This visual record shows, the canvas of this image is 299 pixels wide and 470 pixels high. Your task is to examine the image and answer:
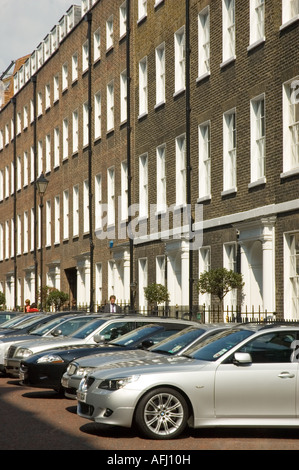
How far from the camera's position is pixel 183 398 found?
12875 millimetres

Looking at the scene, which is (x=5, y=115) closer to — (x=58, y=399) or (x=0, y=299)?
A: (x=0, y=299)

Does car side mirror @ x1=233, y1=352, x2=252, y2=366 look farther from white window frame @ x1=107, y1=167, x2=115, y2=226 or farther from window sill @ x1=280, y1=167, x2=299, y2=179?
white window frame @ x1=107, y1=167, x2=115, y2=226

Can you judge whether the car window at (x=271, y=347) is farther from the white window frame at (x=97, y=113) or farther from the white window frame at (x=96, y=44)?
the white window frame at (x=96, y=44)

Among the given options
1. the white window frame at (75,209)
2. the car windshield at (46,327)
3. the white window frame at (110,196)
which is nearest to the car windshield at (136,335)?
the car windshield at (46,327)

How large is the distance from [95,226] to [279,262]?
2023 cm

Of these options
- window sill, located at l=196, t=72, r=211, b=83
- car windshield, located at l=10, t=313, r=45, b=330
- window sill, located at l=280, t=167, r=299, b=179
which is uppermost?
window sill, located at l=196, t=72, r=211, b=83

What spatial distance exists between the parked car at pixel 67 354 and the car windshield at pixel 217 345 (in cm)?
321

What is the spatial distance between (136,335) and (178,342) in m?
2.68

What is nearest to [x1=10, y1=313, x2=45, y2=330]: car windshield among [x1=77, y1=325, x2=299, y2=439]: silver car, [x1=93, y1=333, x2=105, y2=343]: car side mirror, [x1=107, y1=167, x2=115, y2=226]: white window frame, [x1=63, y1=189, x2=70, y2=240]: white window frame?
[x1=93, y1=333, x2=105, y2=343]: car side mirror

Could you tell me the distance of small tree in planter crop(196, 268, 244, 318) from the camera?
26172mm

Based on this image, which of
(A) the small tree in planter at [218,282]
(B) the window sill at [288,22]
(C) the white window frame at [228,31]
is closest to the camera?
(B) the window sill at [288,22]

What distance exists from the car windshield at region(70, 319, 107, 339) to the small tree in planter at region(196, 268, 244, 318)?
620cm

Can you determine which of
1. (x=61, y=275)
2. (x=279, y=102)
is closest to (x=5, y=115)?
(x=61, y=275)

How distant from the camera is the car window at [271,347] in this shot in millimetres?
13219
